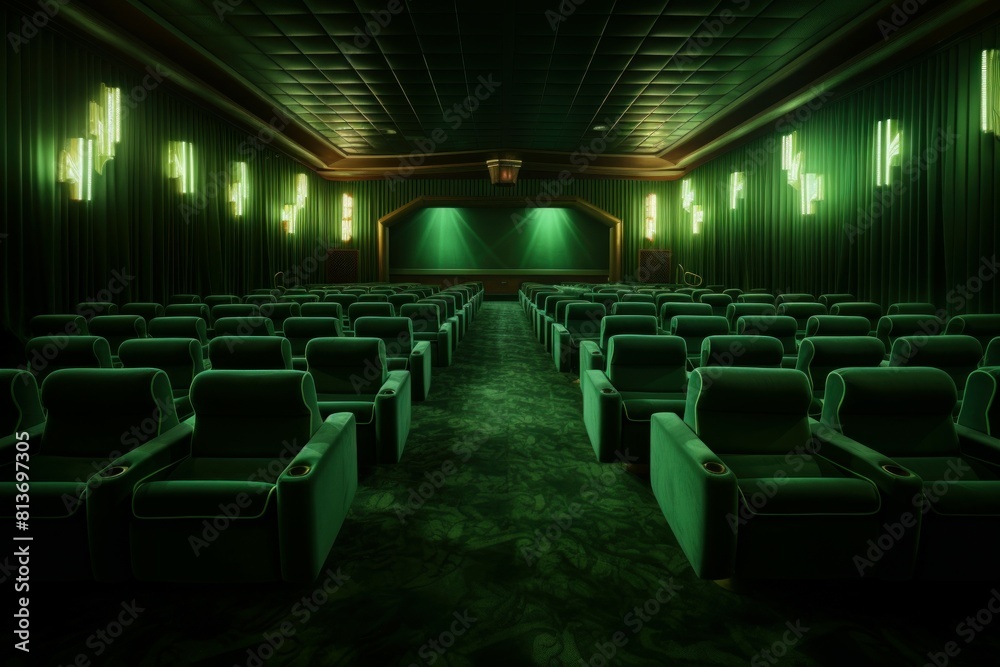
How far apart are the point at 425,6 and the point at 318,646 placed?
22.3 ft

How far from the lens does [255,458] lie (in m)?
2.64

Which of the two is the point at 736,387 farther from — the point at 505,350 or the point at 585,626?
the point at 505,350

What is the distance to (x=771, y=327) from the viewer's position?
4.70 m

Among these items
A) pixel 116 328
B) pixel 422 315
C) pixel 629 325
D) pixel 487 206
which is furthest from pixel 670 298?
pixel 487 206

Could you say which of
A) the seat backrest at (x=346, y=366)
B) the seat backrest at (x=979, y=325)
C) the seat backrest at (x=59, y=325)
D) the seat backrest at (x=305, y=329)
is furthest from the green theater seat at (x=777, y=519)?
the seat backrest at (x=59, y=325)

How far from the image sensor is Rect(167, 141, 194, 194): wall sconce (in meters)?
8.73

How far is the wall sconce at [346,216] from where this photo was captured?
16625 mm

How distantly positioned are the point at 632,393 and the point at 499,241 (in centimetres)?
1528

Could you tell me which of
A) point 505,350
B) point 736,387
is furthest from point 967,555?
point 505,350

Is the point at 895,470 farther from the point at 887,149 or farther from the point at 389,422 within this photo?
the point at 887,149

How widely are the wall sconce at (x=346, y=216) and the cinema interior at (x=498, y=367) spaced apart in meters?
2.73

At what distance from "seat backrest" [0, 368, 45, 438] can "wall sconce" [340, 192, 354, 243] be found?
1469 cm

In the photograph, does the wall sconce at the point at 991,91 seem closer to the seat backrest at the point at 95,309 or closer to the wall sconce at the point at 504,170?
the seat backrest at the point at 95,309

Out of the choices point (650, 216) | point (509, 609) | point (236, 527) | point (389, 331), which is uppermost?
point (650, 216)
